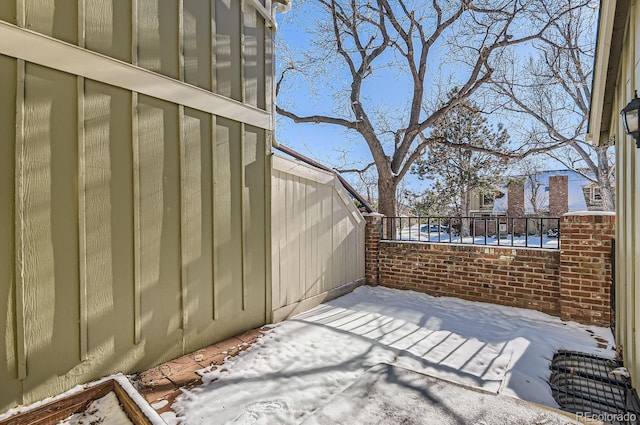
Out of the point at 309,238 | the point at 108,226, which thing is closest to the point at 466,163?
the point at 309,238

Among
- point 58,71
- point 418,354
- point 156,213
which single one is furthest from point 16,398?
point 418,354

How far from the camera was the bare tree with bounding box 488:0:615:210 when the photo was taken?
9.79 meters

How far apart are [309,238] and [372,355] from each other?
5.90 ft

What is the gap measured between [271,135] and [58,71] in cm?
192

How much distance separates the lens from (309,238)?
162 inches

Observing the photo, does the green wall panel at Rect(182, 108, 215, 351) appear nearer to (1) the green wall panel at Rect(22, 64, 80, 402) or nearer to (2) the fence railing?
(1) the green wall panel at Rect(22, 64, 80, 402)

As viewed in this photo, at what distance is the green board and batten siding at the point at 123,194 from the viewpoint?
1.77 m

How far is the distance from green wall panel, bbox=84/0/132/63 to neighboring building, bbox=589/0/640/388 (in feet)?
11.8

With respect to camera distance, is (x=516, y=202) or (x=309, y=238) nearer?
(x=309, y=238)

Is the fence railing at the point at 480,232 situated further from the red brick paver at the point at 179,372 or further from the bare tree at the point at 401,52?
the red brick paver at the point at 179,372

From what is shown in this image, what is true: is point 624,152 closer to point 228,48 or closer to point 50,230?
point 228,48

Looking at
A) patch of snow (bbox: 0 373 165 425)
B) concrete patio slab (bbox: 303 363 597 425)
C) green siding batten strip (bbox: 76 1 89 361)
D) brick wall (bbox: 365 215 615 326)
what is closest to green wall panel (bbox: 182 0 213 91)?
green siding batten strip (bbox: 76 1 89 361)

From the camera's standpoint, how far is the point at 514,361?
267 cm

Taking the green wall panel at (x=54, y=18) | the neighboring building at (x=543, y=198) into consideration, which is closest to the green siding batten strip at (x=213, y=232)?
the green wall panel at (x=54, y=18)
